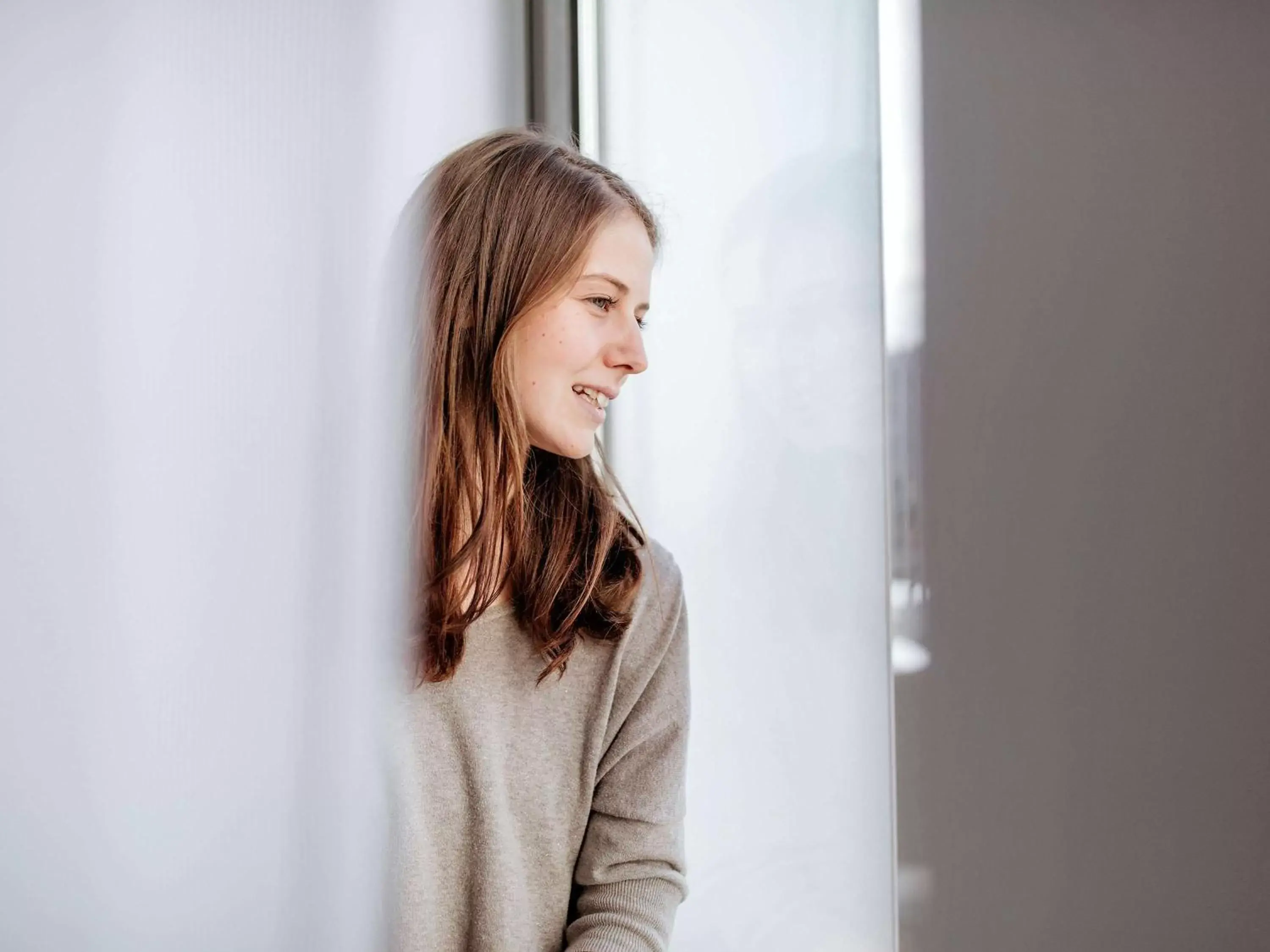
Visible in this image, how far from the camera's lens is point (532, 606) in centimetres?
73

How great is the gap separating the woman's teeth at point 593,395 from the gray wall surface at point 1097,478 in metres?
0.23

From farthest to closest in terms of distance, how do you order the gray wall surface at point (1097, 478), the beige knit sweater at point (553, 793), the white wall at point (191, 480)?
the beige knit sweater at point (553, 793) < the gray wall surface at point (1097, 478) < the white wall at point (191, 480)

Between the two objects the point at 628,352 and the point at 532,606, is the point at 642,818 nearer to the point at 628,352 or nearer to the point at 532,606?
the point at 532,606

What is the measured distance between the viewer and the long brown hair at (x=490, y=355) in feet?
2.12

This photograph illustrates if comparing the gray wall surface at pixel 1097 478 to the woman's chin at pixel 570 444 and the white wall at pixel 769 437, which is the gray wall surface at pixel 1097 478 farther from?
the woman's chin at pixel 570 444

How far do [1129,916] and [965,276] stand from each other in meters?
0.42

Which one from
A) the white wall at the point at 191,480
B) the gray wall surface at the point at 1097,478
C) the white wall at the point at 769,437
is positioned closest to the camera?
the white wall at the point at 191,480

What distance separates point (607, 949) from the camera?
27.5 inches

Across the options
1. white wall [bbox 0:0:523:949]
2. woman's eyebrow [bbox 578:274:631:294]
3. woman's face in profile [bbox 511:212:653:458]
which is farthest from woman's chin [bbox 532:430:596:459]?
white wall [bbox 0:0:523:949]

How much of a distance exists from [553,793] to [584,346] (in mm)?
337

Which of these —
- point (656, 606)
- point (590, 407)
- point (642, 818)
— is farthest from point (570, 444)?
point (642, 818)

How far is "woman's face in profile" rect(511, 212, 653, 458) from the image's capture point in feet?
2.25

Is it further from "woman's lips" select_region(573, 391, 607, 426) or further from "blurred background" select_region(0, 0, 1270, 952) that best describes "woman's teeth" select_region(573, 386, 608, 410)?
"blurred background" select_region(0, 0, 1270, 952)

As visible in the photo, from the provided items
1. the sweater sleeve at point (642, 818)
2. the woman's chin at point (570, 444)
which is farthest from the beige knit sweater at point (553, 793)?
the woman's chin at point (570, 444)
